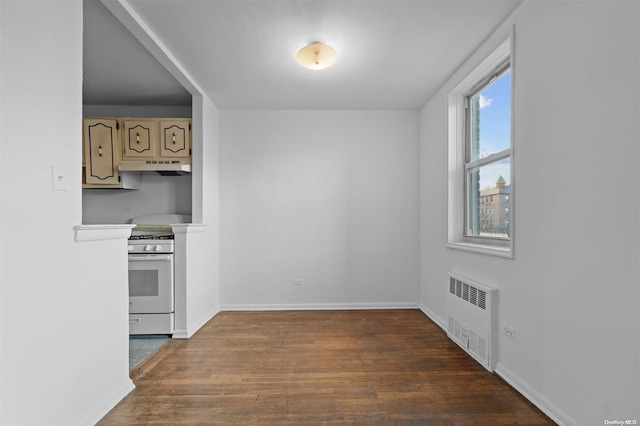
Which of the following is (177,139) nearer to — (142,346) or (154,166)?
(154,166)

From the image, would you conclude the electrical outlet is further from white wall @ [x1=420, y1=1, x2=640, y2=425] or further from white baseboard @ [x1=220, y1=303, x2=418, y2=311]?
white baseboard @ [x1=220, y1=303, x2=418, y2=311]

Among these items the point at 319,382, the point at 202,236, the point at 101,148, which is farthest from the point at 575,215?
the point at 101,148

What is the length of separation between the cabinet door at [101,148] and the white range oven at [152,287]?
111 cm

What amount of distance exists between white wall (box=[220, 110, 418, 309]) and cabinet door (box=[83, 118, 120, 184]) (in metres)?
1.20

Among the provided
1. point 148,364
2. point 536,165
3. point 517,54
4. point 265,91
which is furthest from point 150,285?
point 517,54

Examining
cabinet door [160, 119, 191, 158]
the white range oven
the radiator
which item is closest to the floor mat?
the white range oven

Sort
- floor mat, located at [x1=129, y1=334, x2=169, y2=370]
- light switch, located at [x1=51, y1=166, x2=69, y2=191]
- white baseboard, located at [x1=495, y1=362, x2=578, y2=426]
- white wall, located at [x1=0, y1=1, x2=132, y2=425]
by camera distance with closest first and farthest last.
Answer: white wall, located at [x1=0, y1=1, x2=132, y2=425], light switch, located at [x1=51, y1=166, x2=69, y2=191], white baseboard, located at [x1=495, y1=362, x2=578, y2=426], floor mat, located at [x1=129, y1=334, x2=169, y2=370]

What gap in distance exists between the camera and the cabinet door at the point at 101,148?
12.4 ft

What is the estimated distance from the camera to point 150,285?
3.28 meters

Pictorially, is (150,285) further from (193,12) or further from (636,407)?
(636,407)

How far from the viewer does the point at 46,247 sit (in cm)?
154

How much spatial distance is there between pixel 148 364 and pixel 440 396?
2193mm

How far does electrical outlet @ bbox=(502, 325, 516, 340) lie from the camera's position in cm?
225

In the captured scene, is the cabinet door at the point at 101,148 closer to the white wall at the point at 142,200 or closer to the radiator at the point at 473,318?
the white wall at the point at 142,200
